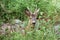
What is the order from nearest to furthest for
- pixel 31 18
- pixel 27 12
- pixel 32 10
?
pixel 31 18 → pixel 27 12 → pixel 32 10

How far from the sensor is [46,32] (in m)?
4.02

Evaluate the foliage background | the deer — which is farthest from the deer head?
the foliage background

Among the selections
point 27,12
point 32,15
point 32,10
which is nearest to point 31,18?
point 32,15

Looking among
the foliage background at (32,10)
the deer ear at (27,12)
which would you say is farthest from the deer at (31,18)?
the foliage background at (32,10)

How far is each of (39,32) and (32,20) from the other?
0.37m

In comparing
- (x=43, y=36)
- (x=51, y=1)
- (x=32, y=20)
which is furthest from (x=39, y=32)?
(x=51, y=1)

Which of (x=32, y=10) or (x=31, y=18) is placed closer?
(x=31, y=18)

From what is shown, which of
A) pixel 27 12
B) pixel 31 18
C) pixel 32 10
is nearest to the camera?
pixel 31 18

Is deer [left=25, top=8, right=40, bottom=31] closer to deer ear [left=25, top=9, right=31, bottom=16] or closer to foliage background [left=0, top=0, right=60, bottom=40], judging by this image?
deer ear [left=25, top=9, right=31, bottom=16]

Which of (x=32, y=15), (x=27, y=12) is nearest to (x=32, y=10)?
(x=27, y=12)

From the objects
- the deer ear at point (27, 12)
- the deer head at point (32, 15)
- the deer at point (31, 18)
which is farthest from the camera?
the deer ear at point (27, 12)

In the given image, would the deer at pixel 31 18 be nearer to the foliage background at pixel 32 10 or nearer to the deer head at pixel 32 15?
the deer head at pixel 32 15

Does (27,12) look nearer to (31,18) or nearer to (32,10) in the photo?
(32,10)

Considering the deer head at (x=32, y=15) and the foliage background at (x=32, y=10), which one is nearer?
the deer head at (x=32, y=15)
